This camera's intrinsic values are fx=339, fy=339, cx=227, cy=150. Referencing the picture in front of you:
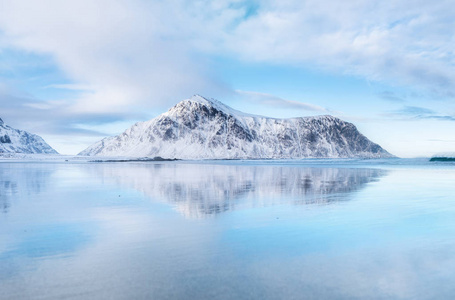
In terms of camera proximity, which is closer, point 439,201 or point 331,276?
point 331,276

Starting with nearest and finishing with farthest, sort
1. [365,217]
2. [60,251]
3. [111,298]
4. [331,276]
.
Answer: [111,298] → [331,276] → [60,251] → [365,217]

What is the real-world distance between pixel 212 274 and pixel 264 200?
989cm

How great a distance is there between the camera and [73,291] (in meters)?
5.29

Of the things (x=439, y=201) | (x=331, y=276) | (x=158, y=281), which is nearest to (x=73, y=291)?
(x=158, y=281)

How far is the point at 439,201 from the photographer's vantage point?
15414 mm

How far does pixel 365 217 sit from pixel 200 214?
224 inches

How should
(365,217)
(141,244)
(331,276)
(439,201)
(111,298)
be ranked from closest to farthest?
(111,298) < (331,276) < (141,244) < (365,217) < (439,201)

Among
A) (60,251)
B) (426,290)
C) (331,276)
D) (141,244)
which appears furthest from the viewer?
(141,244)

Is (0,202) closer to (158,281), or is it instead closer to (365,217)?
(158,281)

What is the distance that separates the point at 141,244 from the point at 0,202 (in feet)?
36.5

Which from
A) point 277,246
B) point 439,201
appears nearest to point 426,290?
point 277,246

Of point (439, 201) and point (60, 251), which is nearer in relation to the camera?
point (60, 251)

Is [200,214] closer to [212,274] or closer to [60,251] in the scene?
[60,251]

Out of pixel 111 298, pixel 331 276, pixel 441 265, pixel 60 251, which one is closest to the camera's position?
pixel 111 298
